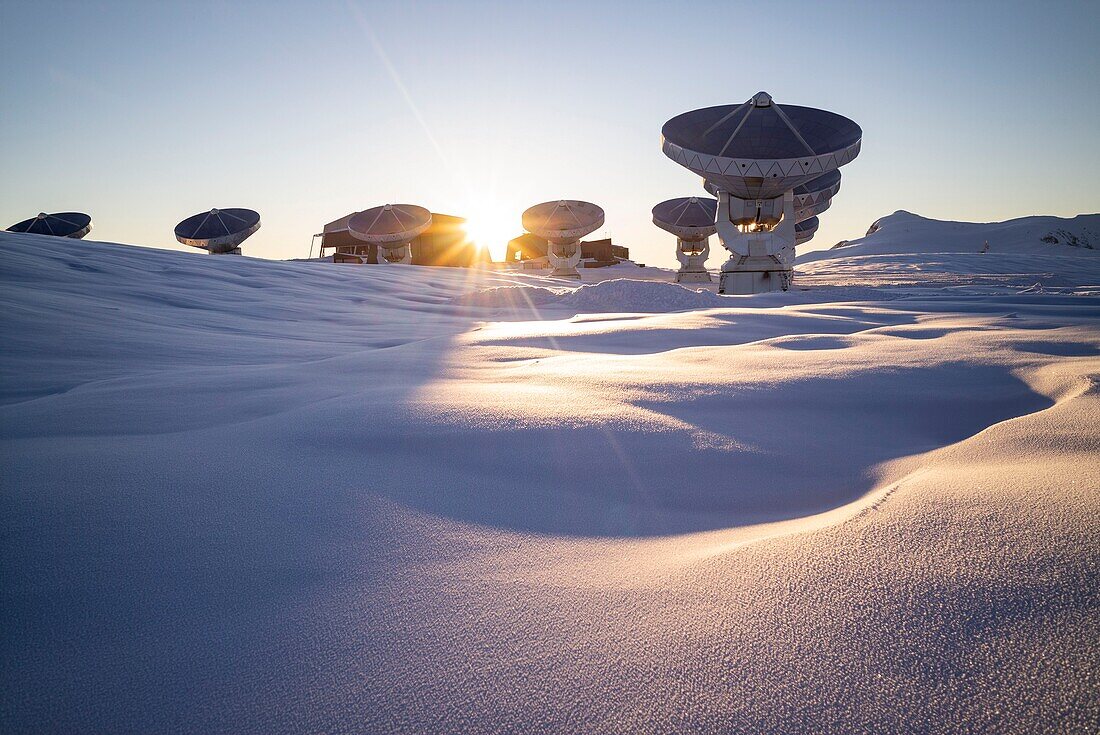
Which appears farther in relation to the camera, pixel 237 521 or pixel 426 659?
pixel 237 521

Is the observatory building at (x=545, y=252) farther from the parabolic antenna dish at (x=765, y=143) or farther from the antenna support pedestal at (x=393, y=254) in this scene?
the parabolic antenna dish at (x=765, y=143)

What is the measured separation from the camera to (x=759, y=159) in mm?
13047

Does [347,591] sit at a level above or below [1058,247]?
below

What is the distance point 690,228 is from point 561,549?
93.2 feet

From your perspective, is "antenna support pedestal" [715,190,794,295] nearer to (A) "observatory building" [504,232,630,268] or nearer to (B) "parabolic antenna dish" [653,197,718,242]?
(B) "parabolic antenna dish" [653,197,718,242]

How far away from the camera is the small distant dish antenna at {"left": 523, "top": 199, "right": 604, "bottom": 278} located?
2600 centimetres

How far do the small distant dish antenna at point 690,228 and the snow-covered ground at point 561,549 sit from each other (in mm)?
25497

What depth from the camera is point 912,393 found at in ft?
6.19

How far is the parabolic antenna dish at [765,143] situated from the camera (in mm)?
12836

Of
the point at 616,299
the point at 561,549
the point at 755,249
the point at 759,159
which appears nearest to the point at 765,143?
the point at 759,159

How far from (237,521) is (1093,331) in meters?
Result: 3.87

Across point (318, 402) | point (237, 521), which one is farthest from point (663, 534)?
point (318, 402)

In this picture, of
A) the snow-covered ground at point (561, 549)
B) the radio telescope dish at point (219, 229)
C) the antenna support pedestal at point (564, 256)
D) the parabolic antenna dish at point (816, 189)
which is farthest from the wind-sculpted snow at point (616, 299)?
the radio telescope dish at point (219, 229)

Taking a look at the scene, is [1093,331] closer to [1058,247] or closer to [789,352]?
[789,352]
